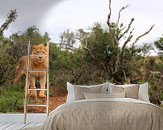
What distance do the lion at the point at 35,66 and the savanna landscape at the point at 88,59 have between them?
0.10m

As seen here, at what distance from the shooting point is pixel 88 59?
23.8ft

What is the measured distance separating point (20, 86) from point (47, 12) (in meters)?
1.66

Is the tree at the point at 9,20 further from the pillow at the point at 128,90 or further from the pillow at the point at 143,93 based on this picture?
the pillow at the point at 143,93

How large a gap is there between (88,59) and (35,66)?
1.11 metres

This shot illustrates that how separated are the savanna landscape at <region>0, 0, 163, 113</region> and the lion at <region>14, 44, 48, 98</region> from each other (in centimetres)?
10

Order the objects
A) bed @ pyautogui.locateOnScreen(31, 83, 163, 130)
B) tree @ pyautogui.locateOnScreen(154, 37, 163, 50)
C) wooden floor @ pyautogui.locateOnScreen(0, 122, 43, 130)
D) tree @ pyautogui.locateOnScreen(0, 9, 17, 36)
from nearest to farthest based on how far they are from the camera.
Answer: bed @ pyautogui.locateOnScreen(31, 83, 163, 130), wooden floor @ pyautogui.locateOnScreen(0, 122, 43, 130), tree @ pyautogui.locateOnScreen(154, 37, 163, 50), tree @ pyautogui.locateOnScreen(0, 9, 17, 36)

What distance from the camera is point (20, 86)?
7.32 m

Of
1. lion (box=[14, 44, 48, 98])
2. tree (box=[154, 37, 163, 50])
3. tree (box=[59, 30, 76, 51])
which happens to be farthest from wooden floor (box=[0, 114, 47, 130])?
tree (box=[154, 37, 163, 50])

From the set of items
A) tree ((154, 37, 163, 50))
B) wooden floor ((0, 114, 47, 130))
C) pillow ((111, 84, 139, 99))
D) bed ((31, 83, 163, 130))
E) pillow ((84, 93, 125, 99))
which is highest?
tree ((154, 37, 163, 50))

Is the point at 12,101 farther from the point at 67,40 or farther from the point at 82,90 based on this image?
the point at 82,90

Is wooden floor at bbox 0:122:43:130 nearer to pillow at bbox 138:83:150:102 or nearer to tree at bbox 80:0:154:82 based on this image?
tree at bbox 80:0:154:82

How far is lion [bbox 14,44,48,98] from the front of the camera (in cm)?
718

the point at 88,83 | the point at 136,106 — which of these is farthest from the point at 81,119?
the point at 88,83

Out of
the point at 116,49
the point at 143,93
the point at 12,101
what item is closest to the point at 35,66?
the point at 12,101
